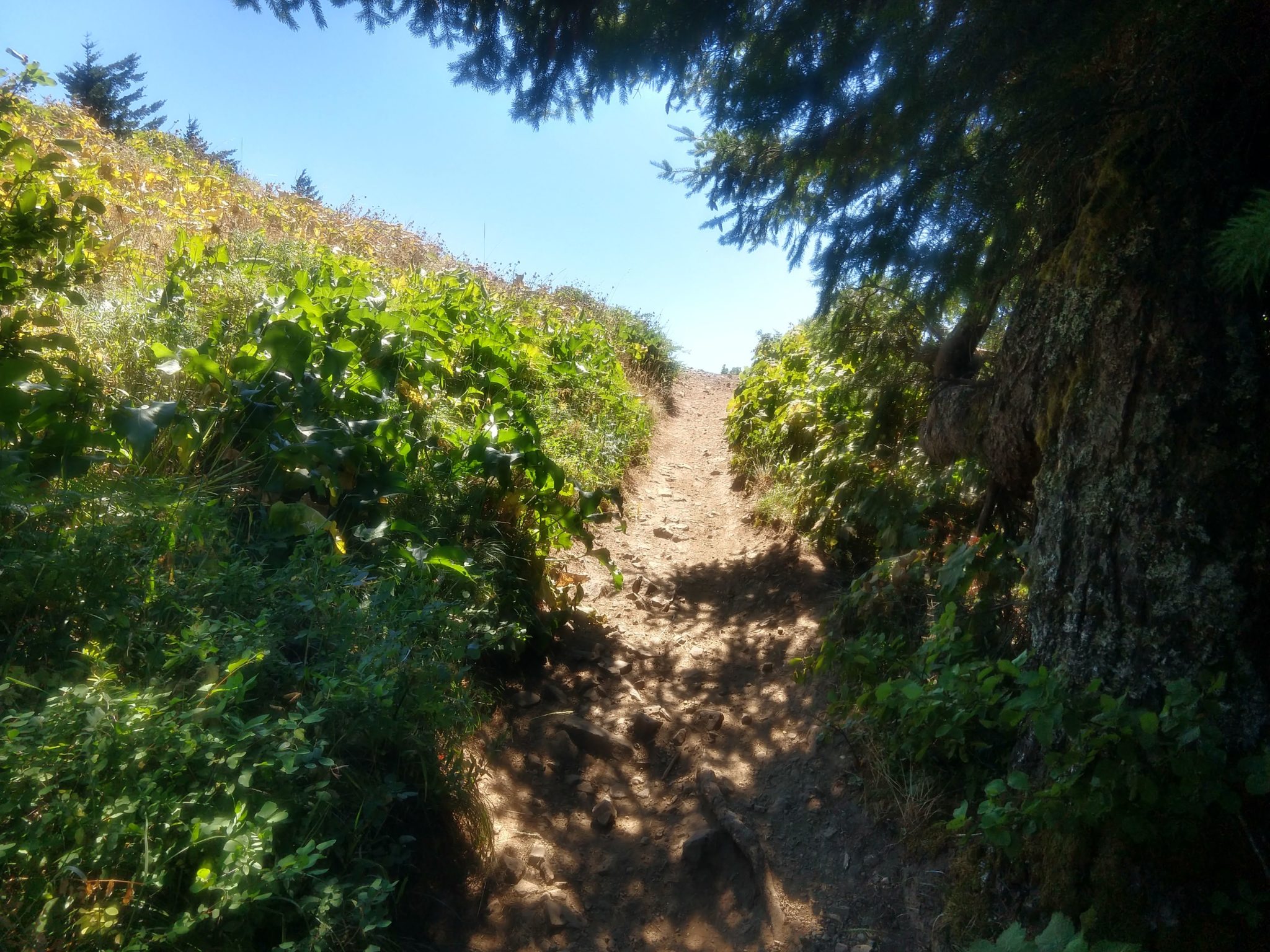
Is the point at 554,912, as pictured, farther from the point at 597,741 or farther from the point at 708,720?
the point at 708,720

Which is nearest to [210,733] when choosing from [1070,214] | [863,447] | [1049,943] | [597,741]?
[1049,943]

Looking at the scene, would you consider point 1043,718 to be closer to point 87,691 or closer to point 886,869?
point 886,869

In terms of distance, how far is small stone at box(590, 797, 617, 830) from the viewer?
142 inches

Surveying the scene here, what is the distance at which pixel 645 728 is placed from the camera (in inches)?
167

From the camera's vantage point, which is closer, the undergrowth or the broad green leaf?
the undergrowth

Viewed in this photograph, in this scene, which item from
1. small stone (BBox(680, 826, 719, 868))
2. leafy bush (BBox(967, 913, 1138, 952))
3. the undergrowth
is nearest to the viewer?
leafy bush (BBox(967, 913, 1138, 952))

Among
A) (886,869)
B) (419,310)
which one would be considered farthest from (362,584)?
(419,310)

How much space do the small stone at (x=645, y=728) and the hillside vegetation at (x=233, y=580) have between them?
0.69m

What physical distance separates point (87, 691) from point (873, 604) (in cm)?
314

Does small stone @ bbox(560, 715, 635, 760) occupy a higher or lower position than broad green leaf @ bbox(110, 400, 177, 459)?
lower

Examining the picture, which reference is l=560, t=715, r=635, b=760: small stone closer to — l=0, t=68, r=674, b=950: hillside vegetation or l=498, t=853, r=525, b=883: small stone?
l=0, t=68, r=674, b=950: hillside vegetation

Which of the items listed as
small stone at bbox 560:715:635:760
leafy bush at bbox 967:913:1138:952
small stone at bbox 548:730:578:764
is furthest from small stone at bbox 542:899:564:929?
leafy bush at bbox 967:913:1138:952

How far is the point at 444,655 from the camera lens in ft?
10.4

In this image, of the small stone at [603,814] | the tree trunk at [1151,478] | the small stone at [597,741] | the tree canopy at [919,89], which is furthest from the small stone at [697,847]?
the tree canopy at [919,89]
